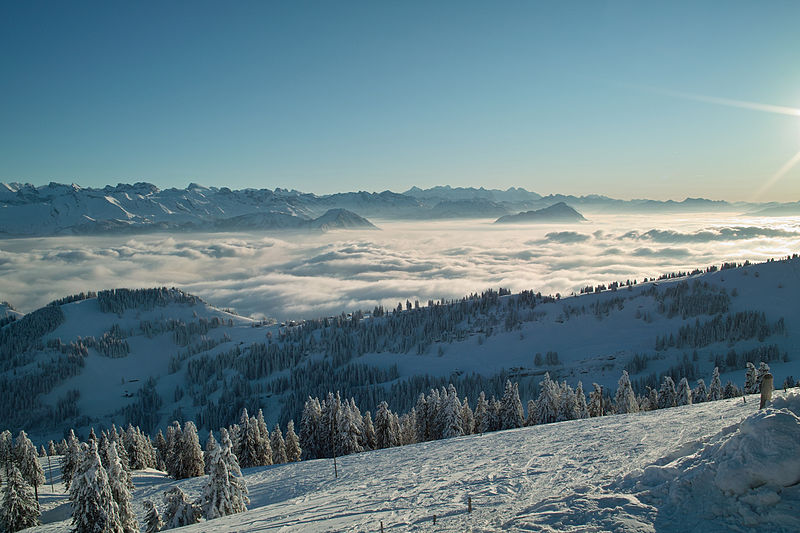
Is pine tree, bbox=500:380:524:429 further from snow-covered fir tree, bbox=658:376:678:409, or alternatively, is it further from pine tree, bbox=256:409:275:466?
pine tree, bbox=256:409:275:466

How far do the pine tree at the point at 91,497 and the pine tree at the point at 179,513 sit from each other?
13.1ft

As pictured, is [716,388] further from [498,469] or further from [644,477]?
[644,477]

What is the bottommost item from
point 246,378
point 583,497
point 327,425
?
point 246,378

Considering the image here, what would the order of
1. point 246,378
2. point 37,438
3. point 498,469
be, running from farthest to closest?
point 246,378 → point 37,438 → point 498,469

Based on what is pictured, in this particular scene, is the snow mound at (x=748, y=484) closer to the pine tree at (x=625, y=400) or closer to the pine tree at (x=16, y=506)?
the pine tree at (x=16, y=506)

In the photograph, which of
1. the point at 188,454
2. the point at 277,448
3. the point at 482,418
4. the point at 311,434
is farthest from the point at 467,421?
the point at 188,454

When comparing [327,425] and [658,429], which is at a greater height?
[658,429]

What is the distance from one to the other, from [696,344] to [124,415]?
239278 millimetres

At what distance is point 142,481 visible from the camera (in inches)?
2425

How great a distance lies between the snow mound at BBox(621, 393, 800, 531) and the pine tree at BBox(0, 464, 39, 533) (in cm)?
6060

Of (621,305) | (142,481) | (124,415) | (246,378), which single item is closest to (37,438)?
(124,415)

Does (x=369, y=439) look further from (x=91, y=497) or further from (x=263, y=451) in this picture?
(x=91, y=497)

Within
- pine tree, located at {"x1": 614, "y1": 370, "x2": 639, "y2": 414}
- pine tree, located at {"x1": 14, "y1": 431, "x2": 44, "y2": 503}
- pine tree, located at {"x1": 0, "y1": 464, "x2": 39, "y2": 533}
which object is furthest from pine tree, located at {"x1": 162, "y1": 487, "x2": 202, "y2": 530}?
pine tree, located at {"x1": 614, "y1": 370, "x2": 639, "y2": 414}

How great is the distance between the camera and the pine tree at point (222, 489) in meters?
32.4
